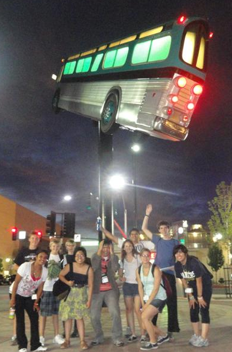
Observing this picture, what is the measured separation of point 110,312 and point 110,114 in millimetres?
6226

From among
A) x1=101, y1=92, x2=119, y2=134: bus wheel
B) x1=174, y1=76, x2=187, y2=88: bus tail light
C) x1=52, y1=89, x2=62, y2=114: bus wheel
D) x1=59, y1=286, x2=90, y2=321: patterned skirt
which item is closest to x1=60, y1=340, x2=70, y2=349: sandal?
x1=59, y1=286, x2=90, y2=321: patterned skirt

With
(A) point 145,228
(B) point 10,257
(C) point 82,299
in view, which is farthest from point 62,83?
(B) point 10,257

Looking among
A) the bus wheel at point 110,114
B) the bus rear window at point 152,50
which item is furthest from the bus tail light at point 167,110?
the bus wheel at point 110,114

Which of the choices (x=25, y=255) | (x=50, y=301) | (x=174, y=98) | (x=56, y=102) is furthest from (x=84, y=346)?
(x=56, y=102)

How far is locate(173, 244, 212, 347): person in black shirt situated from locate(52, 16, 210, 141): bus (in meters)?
4.06

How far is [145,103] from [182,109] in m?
0.97

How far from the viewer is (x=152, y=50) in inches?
390

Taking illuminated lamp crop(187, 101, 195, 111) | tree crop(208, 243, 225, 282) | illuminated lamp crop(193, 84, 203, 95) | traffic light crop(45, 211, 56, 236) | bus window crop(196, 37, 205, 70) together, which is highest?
bus window crop(196, 37, 205, 70)

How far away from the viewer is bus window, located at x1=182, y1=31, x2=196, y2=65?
30.7ft

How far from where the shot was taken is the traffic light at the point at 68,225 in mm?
18797

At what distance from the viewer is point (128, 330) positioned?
6.76m

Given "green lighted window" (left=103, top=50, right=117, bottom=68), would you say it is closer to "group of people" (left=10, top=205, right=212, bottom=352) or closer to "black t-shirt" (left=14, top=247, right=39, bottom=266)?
"group of people" (left=10, top=205, right=212, bottom=352)

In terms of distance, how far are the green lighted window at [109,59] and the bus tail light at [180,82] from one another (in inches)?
125

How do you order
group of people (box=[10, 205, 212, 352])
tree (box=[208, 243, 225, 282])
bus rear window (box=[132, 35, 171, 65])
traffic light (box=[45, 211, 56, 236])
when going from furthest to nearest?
tree (box=[208, 243, 225, 282]) → traffic light (box=[45, 211, 56, 236]) → bus rear window (box=[132, 35, 171, 65]) → group of people (box=[10, 205, 212, 352])
